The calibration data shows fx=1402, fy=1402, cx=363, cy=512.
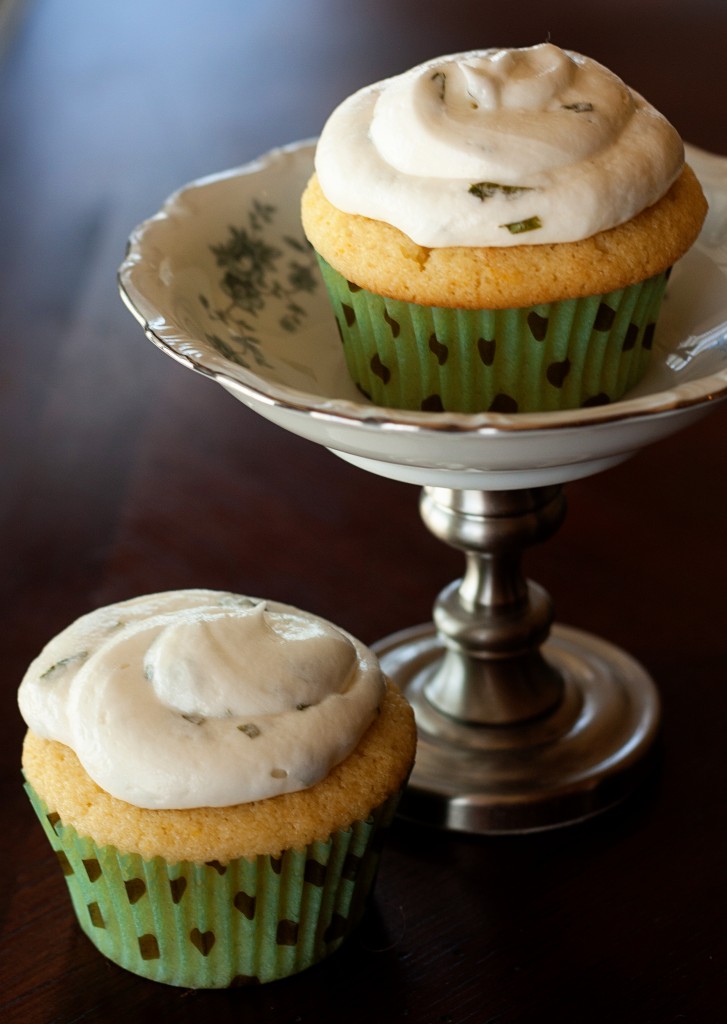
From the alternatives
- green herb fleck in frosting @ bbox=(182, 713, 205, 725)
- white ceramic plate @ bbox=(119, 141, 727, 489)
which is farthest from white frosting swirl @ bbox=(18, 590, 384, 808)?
white ceramic plate @ bbox=(119, 141, 727, 489)

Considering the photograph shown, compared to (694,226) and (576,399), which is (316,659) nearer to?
(576,399)

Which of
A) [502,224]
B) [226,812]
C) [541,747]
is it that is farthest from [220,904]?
[502,224]

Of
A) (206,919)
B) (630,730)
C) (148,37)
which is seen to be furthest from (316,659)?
(148,37)

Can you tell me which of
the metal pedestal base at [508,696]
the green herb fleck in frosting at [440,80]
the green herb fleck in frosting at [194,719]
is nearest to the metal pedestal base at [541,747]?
the metal pedestal base at [508,696]

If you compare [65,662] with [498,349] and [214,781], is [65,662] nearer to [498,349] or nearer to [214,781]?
[214,781]

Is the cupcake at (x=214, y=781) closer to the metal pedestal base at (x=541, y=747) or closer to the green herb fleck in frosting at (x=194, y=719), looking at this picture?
the green herb fleck in frosting at (x=194, y=719)
